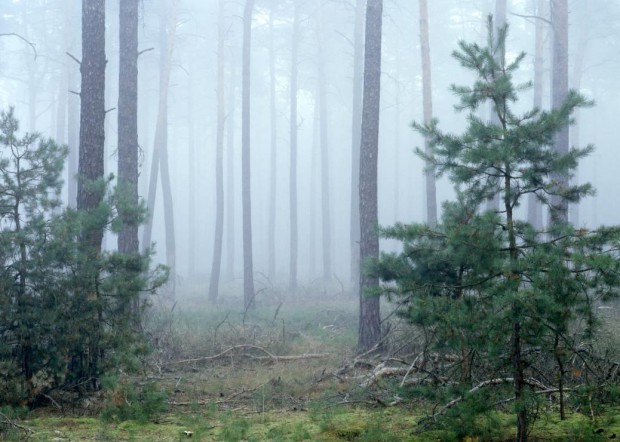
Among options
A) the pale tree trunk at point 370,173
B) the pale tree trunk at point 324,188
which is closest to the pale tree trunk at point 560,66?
the pale tree trunk at point 370,173

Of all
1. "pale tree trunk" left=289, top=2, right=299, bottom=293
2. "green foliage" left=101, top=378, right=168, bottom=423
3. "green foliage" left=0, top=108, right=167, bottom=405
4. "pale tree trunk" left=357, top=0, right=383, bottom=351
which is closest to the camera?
"green foliage" left=101, top=378, right=168, bottom=423

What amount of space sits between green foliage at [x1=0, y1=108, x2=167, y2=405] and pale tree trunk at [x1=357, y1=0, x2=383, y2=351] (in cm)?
462

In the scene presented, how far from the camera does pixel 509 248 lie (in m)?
5.80

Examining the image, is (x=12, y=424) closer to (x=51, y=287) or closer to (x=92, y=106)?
(x=51, y=287)

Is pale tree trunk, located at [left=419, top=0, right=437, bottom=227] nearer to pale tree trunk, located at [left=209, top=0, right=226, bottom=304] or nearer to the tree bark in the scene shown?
pale tree trunk, located at [left=209, top=0, right=226, bottom=304]

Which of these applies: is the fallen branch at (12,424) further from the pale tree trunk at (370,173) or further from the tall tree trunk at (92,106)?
the pale tree trunk at (370,173)

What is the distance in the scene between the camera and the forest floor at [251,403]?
21.9 feet

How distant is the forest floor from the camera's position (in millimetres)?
6664

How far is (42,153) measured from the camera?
8.45 meters

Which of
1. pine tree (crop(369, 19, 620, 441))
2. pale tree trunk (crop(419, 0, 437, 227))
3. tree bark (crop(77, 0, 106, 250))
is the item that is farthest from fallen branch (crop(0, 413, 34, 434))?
pale tree trunk (crop(419, 0, 437, 227))

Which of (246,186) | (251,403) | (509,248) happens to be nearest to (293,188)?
(246,186)

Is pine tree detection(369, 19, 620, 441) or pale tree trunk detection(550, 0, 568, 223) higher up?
pale tree trunk detection(550, 0, 568, 223)

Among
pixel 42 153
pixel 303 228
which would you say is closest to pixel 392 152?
pixel 303 228

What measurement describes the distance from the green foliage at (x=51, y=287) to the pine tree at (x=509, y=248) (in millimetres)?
3943
